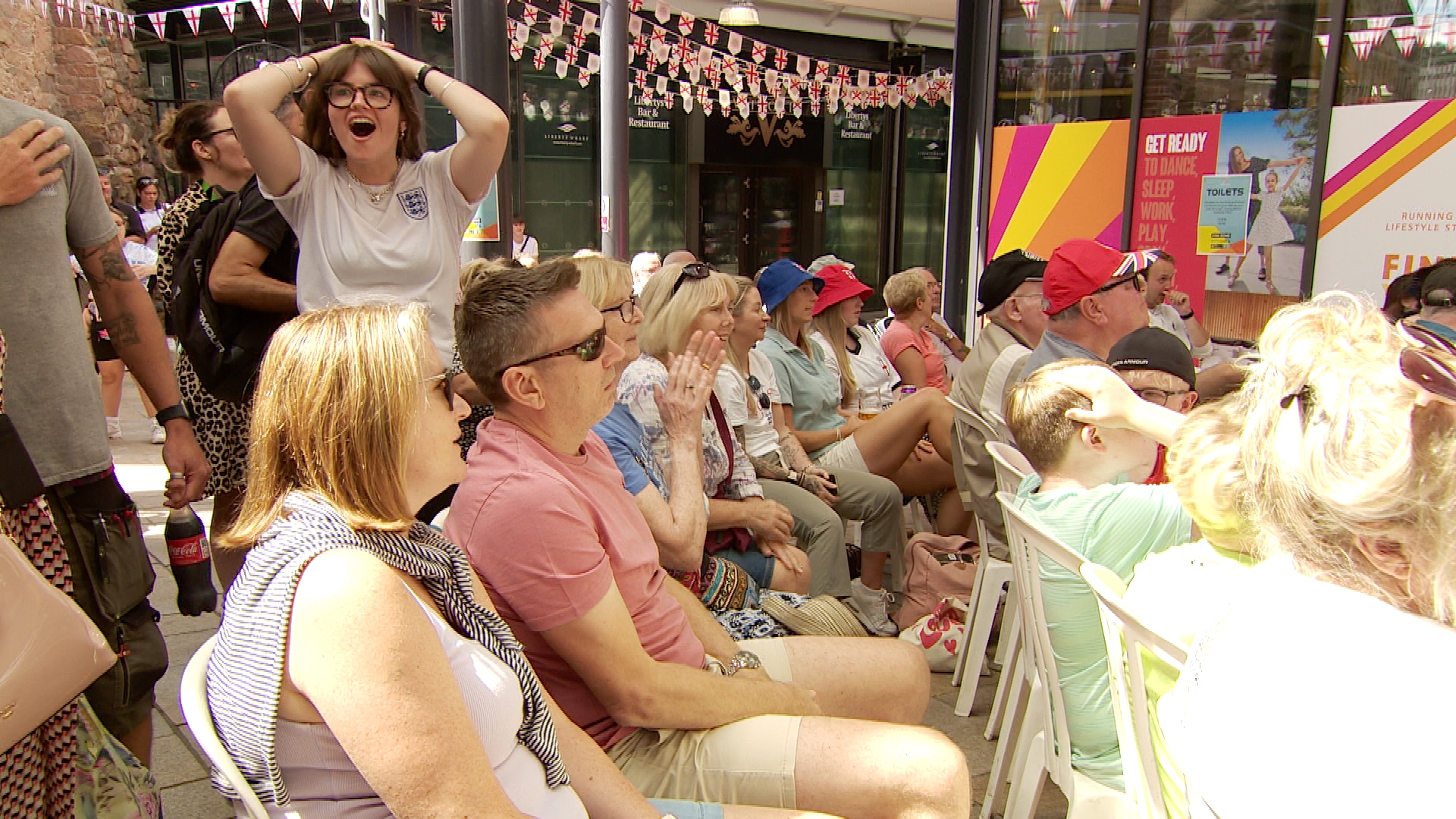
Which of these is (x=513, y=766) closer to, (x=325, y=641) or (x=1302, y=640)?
(x=325, y=641)

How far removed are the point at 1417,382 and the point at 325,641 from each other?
129 cm

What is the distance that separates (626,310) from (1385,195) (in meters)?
4.72

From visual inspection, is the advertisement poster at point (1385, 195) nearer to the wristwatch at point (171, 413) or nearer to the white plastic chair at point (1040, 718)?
the white plastic chair at point (1040, 718)

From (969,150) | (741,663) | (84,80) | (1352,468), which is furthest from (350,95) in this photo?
(84,80)

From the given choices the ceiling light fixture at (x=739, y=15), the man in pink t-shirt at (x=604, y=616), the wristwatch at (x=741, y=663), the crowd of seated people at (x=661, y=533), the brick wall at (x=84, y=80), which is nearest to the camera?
the crowd of seated people at (x=661, y=533)

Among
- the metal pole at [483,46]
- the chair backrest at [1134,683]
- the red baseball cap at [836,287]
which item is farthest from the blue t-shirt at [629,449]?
the metal pole at [483,46]

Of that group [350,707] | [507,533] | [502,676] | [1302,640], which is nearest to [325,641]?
[350,707]

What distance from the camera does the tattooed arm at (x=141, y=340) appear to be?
7.89 ft

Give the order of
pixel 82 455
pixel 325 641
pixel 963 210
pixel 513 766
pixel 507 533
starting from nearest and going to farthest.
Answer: pixel 325 641, pixel 513 766, pixel 507 533, pixel 82 455, pixel 963 210

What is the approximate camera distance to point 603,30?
7.11 metres

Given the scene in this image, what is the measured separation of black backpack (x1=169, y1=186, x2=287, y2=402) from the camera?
2.88 meters

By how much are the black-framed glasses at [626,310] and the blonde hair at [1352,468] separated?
1.81m

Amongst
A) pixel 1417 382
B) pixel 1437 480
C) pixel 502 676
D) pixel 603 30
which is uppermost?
pixel 603 30

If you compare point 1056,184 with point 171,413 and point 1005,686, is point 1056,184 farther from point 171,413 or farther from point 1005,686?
point 171,413
